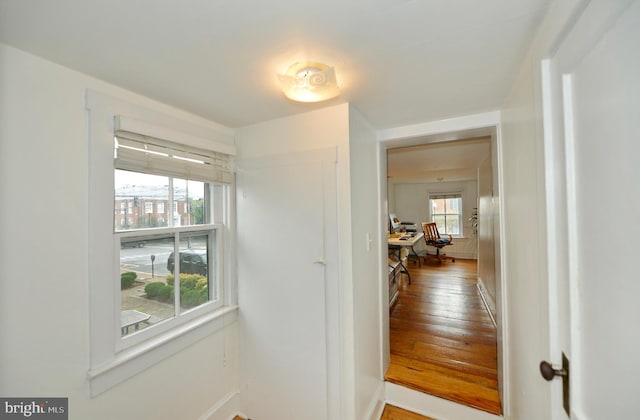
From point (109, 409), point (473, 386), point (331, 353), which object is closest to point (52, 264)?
point (109, 409)

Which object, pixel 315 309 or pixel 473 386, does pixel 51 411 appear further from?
pixel 473 386

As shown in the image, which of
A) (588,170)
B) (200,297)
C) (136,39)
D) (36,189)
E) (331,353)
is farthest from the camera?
(200,297)

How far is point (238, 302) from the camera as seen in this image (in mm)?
1993

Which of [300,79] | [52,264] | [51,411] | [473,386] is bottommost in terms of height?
[473,386]

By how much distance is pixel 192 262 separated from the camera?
1.80 meters

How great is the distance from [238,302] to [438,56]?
2.09m

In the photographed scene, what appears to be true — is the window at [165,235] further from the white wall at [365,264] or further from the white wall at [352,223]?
the white wall at [365,264]

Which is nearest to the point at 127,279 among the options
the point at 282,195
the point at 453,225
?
the point at 282,195

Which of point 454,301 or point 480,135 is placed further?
point 454,301

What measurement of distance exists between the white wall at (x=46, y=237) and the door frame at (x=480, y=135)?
6.00ft

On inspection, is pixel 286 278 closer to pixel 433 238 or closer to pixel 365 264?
pixel 365 264

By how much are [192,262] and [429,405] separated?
6.99 ft

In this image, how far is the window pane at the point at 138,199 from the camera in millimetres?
1383

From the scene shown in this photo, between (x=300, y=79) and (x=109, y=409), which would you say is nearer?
(x=300, y=79)
